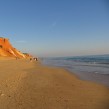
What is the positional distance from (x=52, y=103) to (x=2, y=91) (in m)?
2.77

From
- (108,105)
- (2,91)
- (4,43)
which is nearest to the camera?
(108,105)

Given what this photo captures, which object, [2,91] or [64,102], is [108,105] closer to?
[64,102]

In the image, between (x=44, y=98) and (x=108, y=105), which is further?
(x=44, y=98)

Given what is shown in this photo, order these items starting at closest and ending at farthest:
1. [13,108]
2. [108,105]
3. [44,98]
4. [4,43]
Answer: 1. [13,108]
2. [108,105]
3. [44,98]
4. [4,43]

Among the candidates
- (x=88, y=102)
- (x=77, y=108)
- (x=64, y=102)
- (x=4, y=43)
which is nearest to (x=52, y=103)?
(x=64, y=102)

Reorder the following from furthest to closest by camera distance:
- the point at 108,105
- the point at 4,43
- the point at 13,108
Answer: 1. the point at 4,43
2. the point at 108,105
3. the point at 13,108

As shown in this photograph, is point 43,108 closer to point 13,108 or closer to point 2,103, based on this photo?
point 13,108

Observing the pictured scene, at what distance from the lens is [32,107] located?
565cm

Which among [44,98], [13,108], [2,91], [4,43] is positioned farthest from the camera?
[4,43]

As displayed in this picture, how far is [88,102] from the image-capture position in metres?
6.29

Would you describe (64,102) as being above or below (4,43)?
below

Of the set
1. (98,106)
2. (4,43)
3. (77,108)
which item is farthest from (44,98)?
(4,43)

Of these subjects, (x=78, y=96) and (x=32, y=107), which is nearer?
(x=32, y=107)

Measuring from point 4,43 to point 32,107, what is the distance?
82.8 metres
